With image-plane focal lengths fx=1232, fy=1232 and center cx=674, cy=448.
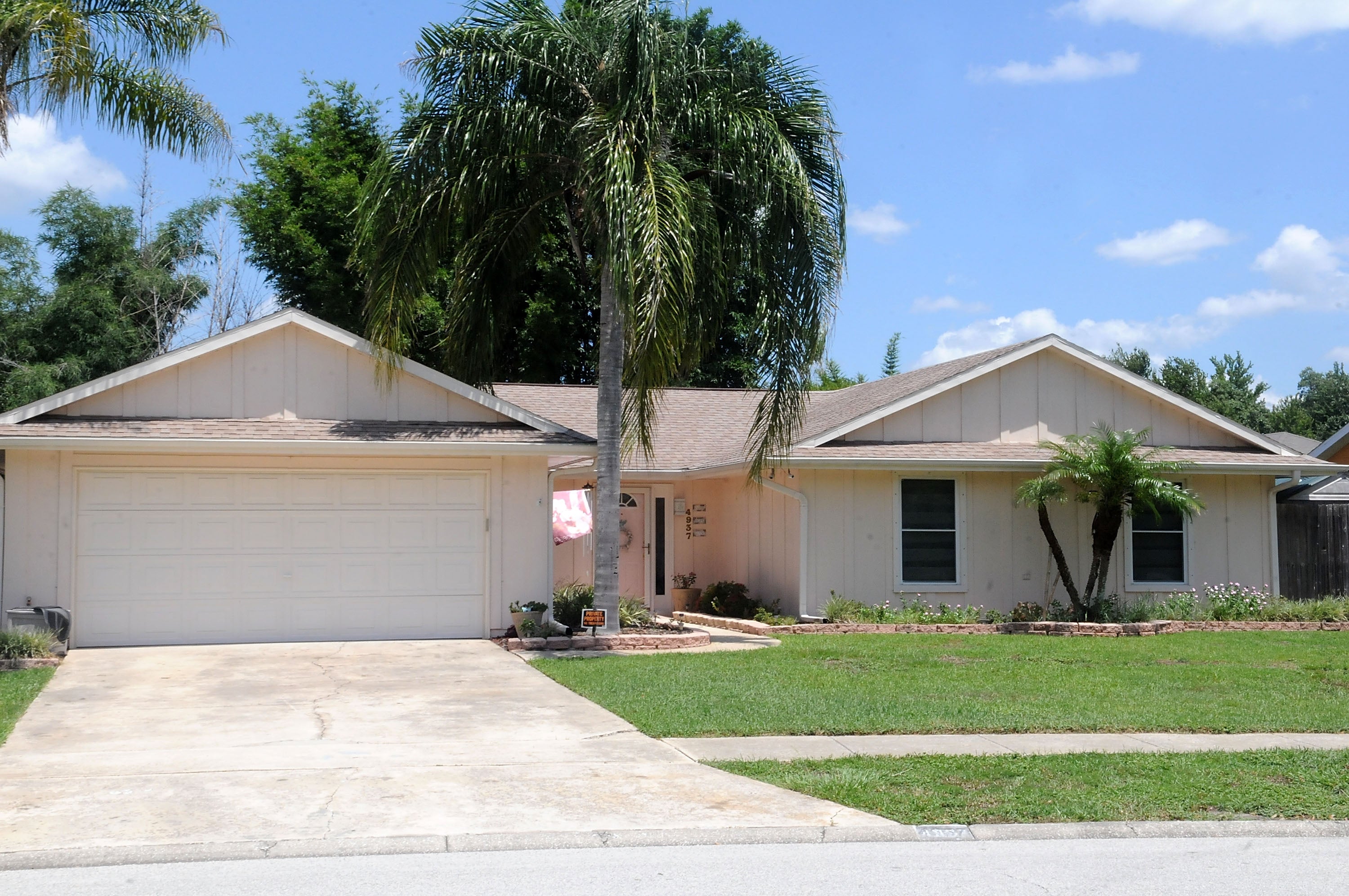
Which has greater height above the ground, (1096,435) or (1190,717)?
(1096,435)

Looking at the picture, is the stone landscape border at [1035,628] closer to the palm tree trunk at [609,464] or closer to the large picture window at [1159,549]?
the large picture window at [1159,549]

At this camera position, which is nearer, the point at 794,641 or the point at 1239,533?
the point at 794,641

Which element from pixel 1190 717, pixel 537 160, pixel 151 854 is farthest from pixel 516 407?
pixel 151 854

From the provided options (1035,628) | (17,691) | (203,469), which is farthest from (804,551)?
(17,691)

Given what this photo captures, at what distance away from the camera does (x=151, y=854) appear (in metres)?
6.25

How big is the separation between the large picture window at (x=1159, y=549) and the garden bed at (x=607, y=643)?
7.96m

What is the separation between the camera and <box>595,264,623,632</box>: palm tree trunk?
14867 millimetres

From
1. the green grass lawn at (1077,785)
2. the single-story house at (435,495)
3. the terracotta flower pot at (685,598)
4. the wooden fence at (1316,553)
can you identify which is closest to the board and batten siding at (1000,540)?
the single-story house at (435,495)

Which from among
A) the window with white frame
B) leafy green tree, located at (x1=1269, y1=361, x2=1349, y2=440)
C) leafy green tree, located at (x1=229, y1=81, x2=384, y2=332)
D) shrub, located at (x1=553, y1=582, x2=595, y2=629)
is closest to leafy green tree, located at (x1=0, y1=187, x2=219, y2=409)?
leafy green tree, located at (x1=229, y1=81, x2=384, y2=332)

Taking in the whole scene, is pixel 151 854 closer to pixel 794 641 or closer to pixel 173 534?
pixel 173 534

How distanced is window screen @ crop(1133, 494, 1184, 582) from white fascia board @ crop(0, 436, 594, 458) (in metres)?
9.12

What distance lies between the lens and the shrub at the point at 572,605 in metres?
15.7

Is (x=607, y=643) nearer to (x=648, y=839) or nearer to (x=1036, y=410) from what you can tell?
(x=648, y=839)

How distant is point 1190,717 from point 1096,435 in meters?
9.07
